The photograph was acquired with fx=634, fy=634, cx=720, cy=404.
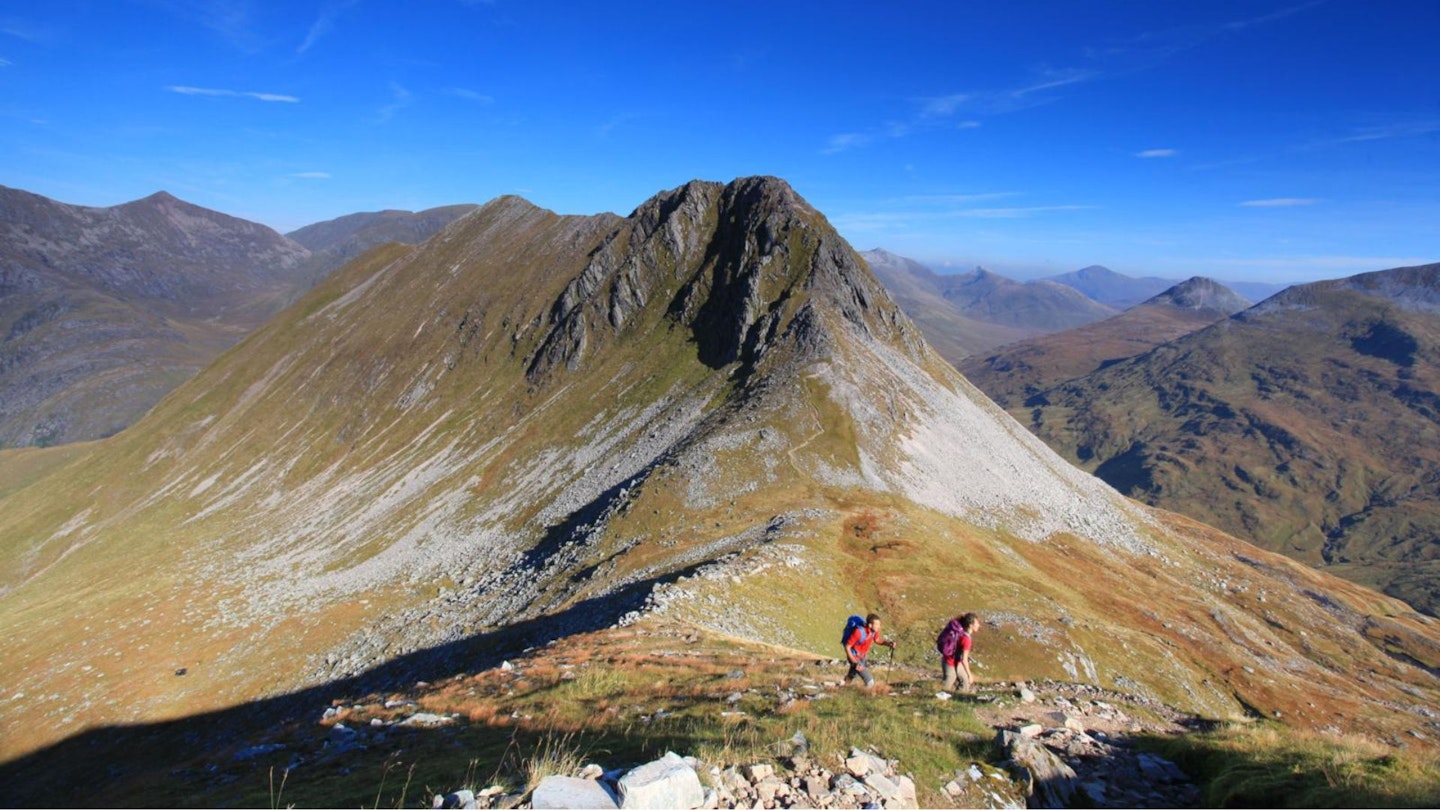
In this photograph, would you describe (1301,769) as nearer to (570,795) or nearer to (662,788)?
(662,788)

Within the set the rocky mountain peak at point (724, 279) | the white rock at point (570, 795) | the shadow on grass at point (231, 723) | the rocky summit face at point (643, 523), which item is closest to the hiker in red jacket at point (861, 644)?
the white rock at point (570, 795)

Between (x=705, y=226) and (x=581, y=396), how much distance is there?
163ft

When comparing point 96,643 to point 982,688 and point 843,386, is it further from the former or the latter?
point 982,688

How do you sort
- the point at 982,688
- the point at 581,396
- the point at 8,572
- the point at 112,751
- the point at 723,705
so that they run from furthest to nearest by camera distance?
1. the point at 8,572
2. the point at 581,396
3. the point at 112,751
4. the point at 982,688
5. the point at 723,705

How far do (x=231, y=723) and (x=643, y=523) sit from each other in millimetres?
39961

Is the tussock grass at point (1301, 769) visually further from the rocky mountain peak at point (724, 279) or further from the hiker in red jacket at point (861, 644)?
the rocky mountain peak at point (724, 279)

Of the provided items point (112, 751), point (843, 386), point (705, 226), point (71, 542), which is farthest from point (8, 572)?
point (843, 386)

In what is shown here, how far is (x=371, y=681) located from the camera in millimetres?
52344

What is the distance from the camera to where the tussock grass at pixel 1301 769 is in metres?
11.3

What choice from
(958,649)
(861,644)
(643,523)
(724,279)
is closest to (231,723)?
(643,523)

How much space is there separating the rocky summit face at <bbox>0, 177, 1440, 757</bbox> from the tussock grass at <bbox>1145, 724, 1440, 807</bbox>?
24.7 metres

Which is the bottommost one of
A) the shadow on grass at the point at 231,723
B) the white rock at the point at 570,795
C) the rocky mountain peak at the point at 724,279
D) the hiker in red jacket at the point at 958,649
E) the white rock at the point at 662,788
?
the shadow on grass at the point at 231,723

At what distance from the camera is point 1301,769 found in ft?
41.7

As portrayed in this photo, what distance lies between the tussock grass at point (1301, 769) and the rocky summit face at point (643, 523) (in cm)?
2466
